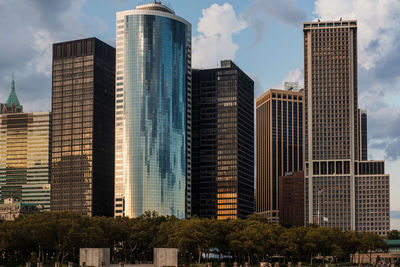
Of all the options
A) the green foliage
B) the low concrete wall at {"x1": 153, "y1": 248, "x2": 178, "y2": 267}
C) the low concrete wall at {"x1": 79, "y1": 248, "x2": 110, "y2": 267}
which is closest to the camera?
the low concrete wall at {"x1": 79, "y1": 248, "x2": 110, "y2": 267}

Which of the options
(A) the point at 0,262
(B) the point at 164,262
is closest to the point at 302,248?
(B) the point at 164,262

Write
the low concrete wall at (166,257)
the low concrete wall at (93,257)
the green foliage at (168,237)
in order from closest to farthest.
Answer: the low concrete wall at (93,257) < the low concrete wall at (166,257) < the green foliage at (168,237)

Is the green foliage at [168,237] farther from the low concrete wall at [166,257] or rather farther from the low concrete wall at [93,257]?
the low concrete wall at [166,257]

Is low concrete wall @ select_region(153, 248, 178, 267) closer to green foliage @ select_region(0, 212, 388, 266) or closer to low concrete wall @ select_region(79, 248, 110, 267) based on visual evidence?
low concrete wall @ select_region(79, 248, 110, 267)

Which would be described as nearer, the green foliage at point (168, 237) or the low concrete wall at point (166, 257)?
the low concrete wall at point (166, 257)

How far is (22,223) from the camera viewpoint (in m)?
171

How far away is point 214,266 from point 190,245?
12638 mm

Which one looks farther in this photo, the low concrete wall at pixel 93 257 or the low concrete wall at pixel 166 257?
the low concrete wall at pixel 166 257

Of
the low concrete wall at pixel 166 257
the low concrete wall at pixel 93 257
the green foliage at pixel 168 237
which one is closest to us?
the low concrete wall at pixel 93 257

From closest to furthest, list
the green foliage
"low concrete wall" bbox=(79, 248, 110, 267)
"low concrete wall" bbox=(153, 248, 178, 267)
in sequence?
"low concrete wall" bbox=(79, 248, 110, 267)
"low concrete wall" bbox=(153, 248, 178, 267)
the green foliage

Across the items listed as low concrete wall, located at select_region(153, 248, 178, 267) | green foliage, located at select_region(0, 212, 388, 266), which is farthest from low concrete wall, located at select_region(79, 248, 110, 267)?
green foliage, located at select_region(0, 212, 388, 266)

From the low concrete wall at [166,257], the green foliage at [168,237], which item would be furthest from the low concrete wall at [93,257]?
the green foliage at [168,237]

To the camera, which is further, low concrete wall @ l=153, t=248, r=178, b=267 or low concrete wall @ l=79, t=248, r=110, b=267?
low concrete wall @ l=153, t=248, r=178, b=267

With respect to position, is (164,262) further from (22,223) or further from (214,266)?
(22,223)
